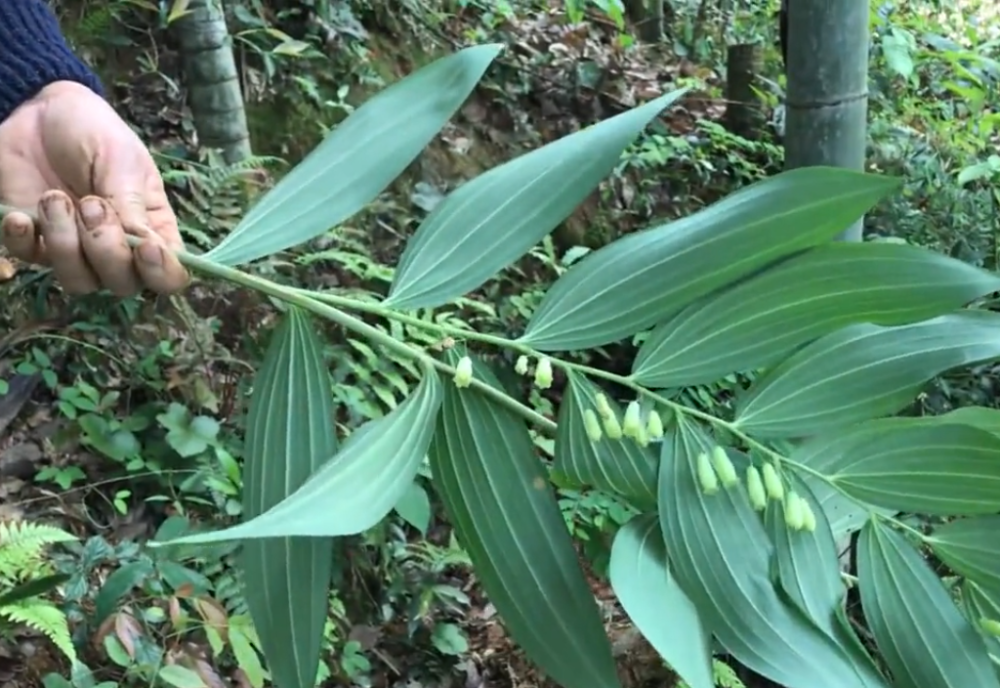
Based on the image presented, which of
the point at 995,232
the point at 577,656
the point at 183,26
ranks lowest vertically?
the point at 995,232

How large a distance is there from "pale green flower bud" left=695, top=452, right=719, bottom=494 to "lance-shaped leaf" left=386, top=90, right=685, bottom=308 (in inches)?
6.0

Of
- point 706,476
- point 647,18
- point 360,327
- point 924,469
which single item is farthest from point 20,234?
point 647,18

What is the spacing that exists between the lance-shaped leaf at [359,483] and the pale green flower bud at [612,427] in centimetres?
9

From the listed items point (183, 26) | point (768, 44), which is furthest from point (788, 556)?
point (768, 44)

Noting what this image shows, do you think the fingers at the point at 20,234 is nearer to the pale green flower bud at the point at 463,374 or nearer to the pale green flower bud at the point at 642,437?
the pale green flower bud at the point at 463,374

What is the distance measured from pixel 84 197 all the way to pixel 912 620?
0.65m

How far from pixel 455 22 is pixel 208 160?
1.01 m

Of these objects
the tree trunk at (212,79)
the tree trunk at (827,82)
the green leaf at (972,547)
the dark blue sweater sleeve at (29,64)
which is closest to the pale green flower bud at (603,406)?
the green leaf at (972,547)

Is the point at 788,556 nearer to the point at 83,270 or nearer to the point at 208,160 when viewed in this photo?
the point at 83,270

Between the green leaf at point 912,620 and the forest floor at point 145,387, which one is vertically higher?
the green leaf at point 912,620

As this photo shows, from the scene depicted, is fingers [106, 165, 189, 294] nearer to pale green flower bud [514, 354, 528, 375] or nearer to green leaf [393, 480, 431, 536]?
pale green flower bud [514, 354, 528, 375]

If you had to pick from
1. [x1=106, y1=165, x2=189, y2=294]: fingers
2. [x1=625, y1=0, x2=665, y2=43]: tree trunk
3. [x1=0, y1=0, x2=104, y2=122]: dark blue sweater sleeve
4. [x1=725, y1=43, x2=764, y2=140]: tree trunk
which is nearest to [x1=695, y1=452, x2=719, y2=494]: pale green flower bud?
[x1=106, y1=165, x2=189, y2=294]: fingers

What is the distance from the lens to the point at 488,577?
0.51 m

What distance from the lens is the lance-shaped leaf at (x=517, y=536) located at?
497 millimetres
